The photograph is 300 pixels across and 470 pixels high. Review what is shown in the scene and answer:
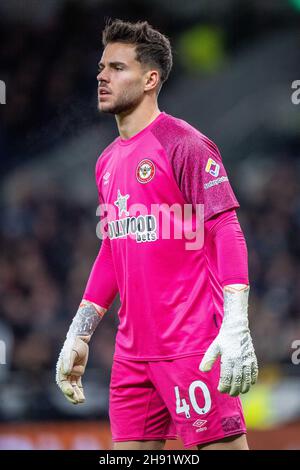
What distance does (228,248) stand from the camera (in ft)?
12.0

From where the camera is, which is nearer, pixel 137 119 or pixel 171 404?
pixel 171 404

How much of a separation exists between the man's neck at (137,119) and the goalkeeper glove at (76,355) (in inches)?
32.3

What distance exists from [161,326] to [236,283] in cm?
41

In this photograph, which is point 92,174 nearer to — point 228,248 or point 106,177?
point 106,177

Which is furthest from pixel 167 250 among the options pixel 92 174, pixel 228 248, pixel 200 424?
pixel 92 174

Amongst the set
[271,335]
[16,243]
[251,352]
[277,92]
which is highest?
[277,92]

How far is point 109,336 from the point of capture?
26.5 feet

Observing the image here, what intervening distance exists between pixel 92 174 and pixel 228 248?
6799mm

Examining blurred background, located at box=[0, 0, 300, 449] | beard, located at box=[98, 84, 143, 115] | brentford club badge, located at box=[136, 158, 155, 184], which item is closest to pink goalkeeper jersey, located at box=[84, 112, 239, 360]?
brentford club badge, located at box=[136, 158, 155, 184]

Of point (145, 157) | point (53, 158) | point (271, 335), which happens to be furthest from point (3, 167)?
point (145, 157)

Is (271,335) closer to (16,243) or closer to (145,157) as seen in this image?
(16,243)

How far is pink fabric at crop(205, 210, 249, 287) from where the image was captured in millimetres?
3615

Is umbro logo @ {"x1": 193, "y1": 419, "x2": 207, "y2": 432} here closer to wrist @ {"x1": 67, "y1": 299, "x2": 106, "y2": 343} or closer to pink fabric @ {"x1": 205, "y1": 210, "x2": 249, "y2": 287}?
pink fabric @ {"x1": 205, "y1": 210, "x2": 249, "y2": 287}

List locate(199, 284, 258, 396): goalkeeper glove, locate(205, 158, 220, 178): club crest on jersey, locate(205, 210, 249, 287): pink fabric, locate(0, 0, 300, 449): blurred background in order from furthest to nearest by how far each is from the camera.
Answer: locate(0, 0, 300, 449): blurred background < locate(205, 158, 220, 178): club crest on jersey < locate(205, 210, 249, 287): pink fabric < locate(199, 284, 258, 396): goalkeeper glove
